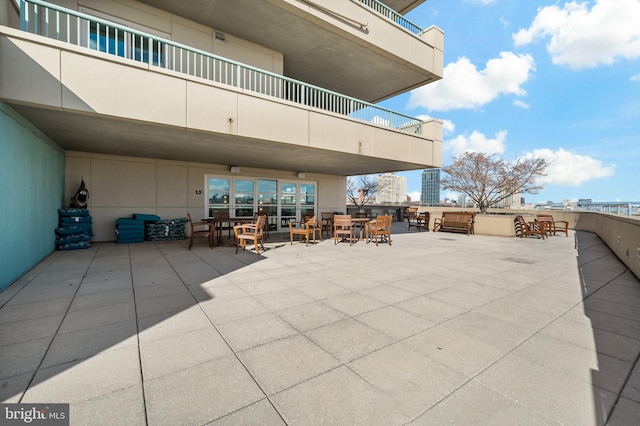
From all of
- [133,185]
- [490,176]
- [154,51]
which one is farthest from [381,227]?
[490,176]

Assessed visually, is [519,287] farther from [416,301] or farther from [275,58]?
[275,58]

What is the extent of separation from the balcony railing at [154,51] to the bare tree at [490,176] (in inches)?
567

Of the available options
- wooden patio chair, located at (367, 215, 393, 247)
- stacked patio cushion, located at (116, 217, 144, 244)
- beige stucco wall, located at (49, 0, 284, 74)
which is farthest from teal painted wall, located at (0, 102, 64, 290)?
wooden patio chair, located at (367, 215, 393, 247)

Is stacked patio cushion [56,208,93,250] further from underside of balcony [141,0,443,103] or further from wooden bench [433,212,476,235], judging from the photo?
wooden bench [433,212,476,235]

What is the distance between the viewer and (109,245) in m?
8.48

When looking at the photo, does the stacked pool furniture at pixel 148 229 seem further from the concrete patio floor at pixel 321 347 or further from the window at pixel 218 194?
the concrete patio floor at pixel 321 347

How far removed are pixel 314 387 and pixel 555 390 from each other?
182cm

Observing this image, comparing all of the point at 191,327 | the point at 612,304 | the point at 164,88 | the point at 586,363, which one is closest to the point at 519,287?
the point at 612,304

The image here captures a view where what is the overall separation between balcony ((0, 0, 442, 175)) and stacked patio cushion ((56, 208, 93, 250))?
199 centimetres

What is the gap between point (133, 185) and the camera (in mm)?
9664

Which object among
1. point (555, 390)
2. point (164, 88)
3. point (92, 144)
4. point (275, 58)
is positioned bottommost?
point (555, 390)

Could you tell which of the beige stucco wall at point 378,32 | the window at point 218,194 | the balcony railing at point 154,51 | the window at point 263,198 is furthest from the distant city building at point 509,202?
the window at point 218,194

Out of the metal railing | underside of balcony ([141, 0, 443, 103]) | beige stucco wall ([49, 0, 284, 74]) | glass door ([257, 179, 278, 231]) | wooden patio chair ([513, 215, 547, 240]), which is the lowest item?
wooden patio chair ([513, 215, 547, 240])

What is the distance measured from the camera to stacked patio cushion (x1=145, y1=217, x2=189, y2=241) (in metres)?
9.52
